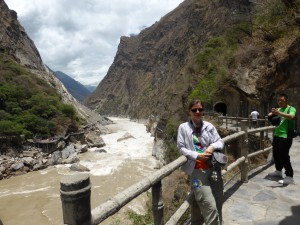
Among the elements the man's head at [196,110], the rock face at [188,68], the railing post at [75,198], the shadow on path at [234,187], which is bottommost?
the shadow on path at [234,187]

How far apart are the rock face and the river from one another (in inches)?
433

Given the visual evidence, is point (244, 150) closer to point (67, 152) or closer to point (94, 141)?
point (67, 152)

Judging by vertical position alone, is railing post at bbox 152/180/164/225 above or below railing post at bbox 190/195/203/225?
above

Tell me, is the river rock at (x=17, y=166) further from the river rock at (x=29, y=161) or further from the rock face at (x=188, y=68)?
the rock face at (x=188, y=68)

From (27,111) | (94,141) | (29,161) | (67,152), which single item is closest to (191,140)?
(29,161)

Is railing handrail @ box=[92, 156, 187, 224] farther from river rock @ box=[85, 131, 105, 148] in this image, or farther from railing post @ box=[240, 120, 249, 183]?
river rock @ box=[85, 131, 105, 148]

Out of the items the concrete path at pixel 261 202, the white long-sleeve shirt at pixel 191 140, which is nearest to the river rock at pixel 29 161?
the concrete path at pixel 261 202

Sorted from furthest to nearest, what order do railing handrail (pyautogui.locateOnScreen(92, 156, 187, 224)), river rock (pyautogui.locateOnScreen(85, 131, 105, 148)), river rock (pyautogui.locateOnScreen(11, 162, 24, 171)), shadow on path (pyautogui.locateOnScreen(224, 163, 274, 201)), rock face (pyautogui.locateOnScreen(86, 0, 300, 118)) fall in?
river rock (pyautogui.locateOnScreen(85, 131, 105, 148)) → river rock (pyautogui.locateOnScreen(11, 162, 24, 171)) → rock face (pyautogui.locateOnScreen(86, 0, 300, 118)) → shadow on path (pyautogui.locateOnScreen(224, 163, 274, 201)) → railing handrail (pyautogui.locateOnScreen(92, 156, 187, 224))

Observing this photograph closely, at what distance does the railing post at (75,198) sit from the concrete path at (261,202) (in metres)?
3.46

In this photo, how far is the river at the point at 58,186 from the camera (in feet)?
65.8

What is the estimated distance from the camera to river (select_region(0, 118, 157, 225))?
20.1 m

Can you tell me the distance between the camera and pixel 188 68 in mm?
48875

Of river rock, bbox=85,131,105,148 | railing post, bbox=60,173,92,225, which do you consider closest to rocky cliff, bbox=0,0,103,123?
river rock, bbox=85,131,105,148

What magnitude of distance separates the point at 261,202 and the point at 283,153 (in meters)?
1.37
